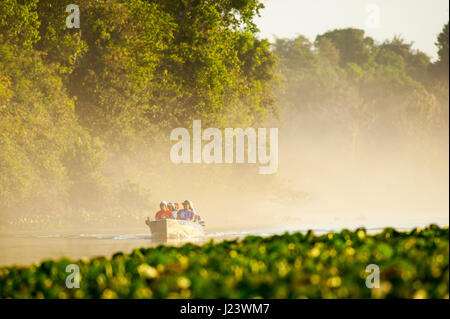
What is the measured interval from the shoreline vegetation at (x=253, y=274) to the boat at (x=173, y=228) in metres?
23.1

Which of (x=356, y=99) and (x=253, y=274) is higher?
(x=356, y=99)

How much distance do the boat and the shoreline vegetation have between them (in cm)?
2312

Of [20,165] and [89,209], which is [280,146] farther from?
[20,165]

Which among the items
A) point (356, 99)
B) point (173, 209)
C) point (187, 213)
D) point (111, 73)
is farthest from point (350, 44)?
point (111, 73)

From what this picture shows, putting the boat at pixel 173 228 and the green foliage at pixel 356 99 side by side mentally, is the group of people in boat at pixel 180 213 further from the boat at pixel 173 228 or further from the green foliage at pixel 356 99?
the green foliage at pixel 356 99

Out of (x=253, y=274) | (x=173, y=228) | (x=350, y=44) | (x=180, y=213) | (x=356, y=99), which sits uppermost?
→ (x=350, y=44)

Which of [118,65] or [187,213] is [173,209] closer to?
[187,213]

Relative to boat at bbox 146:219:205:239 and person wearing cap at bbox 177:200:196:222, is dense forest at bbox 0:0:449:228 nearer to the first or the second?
person wearing cap at bbox 177:200:196:222

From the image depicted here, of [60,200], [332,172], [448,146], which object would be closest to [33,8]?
[60,200]

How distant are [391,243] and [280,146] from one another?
96.1 meters

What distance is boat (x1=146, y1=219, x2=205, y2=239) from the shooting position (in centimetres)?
3084

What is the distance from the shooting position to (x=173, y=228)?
31.2 m

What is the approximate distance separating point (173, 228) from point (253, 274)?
81.7 ft

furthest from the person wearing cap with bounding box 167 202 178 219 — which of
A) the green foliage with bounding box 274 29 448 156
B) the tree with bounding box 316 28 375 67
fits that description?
the tree with bounding box 316 28 375 67
